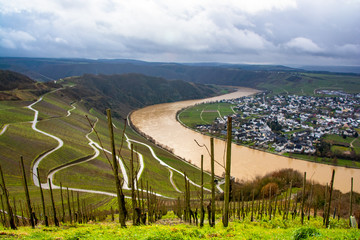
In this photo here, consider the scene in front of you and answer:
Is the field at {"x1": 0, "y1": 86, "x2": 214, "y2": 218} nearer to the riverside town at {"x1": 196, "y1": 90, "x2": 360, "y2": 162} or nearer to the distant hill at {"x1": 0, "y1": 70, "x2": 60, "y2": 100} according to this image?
the distant hill at {"x1": 0, "y1": 70, "x2": 60, "y2": 100}

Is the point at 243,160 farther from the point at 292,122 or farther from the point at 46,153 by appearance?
the point at 292,122

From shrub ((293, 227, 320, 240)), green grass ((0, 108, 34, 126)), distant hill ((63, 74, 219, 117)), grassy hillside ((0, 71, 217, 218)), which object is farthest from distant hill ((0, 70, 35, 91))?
shrub ((293, 227, 320, 240))

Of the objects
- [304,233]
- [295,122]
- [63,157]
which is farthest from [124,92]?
[304,233]

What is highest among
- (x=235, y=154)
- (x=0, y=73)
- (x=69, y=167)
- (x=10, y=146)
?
(x=0, y=73)

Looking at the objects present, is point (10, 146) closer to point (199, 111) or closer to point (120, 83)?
point (199, 111)

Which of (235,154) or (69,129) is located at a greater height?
(69,129)

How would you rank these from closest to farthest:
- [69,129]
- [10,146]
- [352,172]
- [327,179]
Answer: [10,146]
[327,179]
[352,172]
[69,129]

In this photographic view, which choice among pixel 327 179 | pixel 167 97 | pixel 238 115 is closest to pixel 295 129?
pixel 238 115
